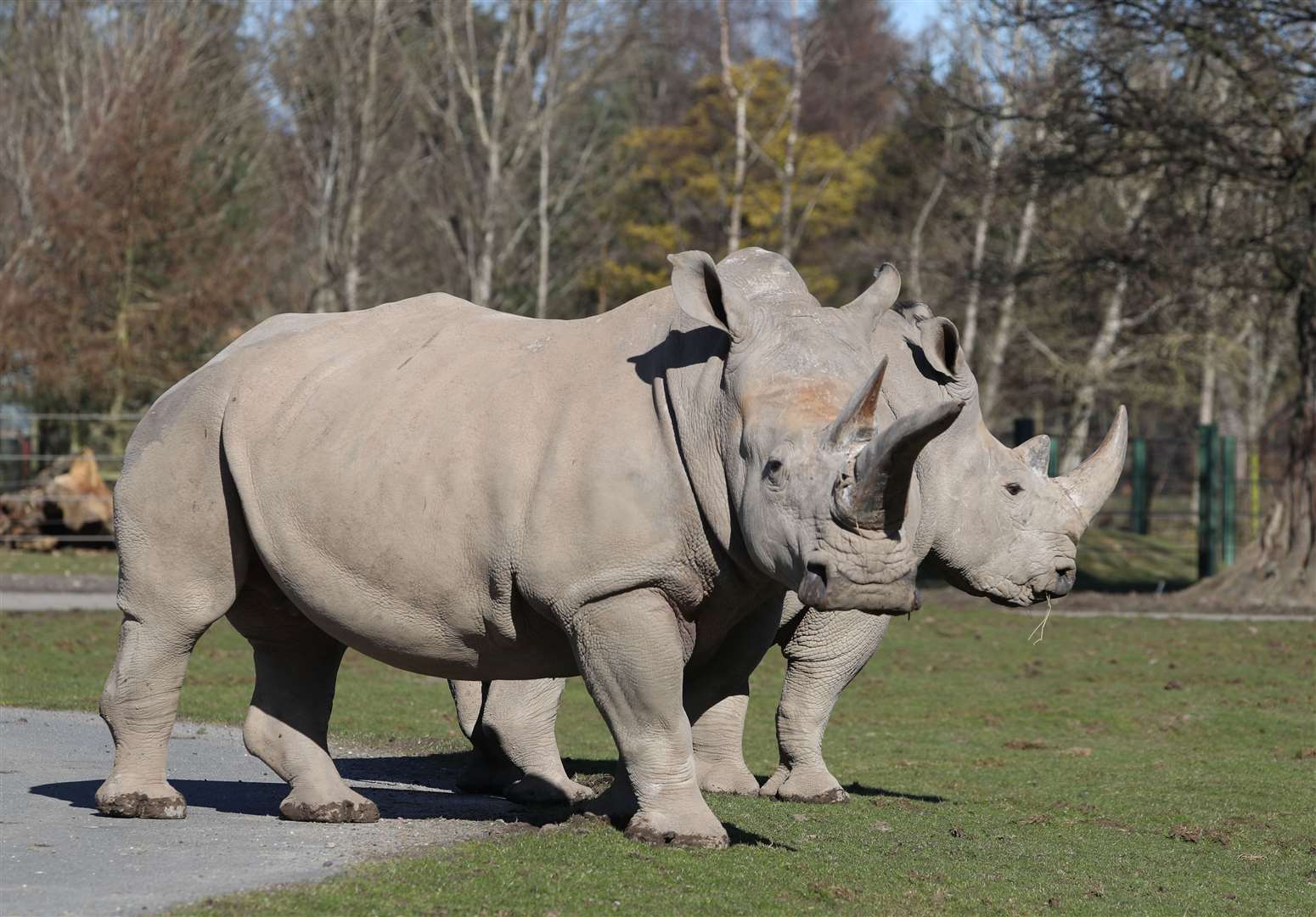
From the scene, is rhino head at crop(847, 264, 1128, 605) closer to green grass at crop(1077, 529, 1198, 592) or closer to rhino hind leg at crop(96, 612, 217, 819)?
rhino hind leg at crop(96, 612, 217, 819)

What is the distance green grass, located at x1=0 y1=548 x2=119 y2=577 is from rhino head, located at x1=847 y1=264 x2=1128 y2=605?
703 inches

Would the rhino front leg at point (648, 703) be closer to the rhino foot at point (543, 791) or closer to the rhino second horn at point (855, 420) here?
the rhino second horn at point (855, 420)

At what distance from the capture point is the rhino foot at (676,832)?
273 inches

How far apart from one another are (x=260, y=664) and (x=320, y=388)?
1.36 m

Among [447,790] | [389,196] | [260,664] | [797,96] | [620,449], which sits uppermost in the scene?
[797,96]

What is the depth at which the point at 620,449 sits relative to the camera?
6895mm

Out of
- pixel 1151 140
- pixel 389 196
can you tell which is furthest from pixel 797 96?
pixel 1151 140

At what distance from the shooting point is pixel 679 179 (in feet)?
152

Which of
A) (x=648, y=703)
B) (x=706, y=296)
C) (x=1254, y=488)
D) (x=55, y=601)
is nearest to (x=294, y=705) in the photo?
(x=648, y=703)

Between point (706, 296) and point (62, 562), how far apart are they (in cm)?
2118

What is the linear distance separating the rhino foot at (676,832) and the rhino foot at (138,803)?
205 centimetres

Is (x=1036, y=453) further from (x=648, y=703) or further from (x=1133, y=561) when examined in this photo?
(x=1133, y=561)

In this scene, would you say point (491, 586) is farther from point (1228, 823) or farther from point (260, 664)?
point (1228, 823)

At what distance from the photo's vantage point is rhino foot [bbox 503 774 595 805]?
877 centimetres
